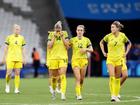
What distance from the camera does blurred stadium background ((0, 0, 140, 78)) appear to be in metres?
43.3

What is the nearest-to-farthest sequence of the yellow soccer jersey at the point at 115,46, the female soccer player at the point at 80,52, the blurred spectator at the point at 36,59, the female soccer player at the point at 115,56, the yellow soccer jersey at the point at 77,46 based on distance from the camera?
the female soccer player at the point at 115,56
the yellow soccer jersey at the point at 115,46
the female soccer player at the point at 80,52
the yellow soccer jersey at the point at 77,46
the blurred spectator at the point at 36,59

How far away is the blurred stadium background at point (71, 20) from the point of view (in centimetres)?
4328

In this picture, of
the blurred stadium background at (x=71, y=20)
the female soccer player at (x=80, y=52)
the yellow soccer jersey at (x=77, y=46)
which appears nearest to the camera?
the female soccer player at (x=80, y=52)

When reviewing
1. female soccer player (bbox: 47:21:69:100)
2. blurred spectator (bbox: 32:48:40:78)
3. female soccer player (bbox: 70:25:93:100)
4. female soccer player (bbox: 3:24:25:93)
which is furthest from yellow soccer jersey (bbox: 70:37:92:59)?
blurred spectator (bbox: 32:48:40:78)

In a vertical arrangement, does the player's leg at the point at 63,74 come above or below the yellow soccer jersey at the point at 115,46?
below

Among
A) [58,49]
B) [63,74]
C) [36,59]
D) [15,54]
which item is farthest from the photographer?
[36,59]

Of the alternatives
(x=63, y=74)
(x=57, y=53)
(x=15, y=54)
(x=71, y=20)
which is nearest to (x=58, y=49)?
(x=57, y=53)

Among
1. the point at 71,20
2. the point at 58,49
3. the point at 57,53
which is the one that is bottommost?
the point at 57,53

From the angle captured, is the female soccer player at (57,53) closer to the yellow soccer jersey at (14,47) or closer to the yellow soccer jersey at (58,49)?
→ the yellow soccer jersey at (58,49)

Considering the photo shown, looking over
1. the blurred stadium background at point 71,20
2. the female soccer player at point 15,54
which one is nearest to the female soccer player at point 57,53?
the female soccer player at point 15,54

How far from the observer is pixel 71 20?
4653cm

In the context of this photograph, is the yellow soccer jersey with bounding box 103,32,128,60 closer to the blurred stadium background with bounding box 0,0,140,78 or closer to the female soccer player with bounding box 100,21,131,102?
the female soccer player with bounding box 100,21,131,102

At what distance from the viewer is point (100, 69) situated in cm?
4453

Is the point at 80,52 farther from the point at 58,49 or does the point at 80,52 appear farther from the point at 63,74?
the point at 63,74
